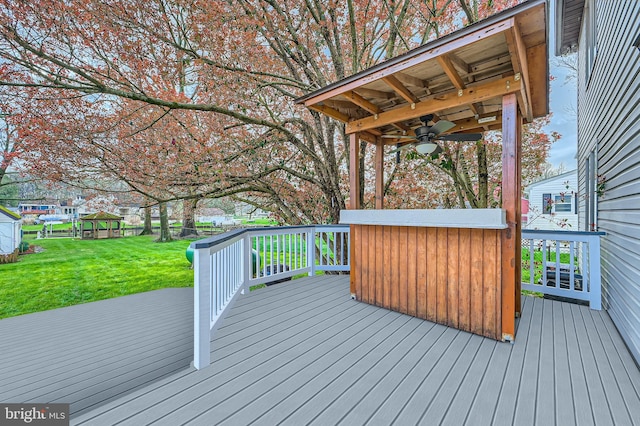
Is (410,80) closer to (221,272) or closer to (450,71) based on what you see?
(450,71)

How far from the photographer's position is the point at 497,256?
2594 mm

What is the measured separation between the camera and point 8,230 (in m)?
7.08

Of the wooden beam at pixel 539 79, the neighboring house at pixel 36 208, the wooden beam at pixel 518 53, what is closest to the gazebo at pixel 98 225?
the neighboring house at pixel 36 208

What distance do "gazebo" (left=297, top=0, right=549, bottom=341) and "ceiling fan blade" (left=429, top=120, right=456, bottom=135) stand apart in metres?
0.21

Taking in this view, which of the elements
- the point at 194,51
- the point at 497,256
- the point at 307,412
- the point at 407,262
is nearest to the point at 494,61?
the point at 497,256

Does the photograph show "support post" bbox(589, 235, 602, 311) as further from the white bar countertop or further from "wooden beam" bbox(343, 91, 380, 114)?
"wooden beam" bbox(343, 91, 380, 114)

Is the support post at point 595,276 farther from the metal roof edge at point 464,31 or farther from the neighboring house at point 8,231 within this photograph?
the neighboring house at point 8,231

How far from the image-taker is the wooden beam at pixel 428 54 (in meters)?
2.13

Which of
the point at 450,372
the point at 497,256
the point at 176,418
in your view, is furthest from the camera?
the point at 497,256

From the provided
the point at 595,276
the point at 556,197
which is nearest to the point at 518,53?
the point at 595,276

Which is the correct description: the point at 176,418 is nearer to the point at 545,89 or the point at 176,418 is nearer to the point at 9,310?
the point at 545,89

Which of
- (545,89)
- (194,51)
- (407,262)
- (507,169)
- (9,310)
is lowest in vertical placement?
(9,310)

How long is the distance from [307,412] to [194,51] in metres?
5.68

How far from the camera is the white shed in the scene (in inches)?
273
